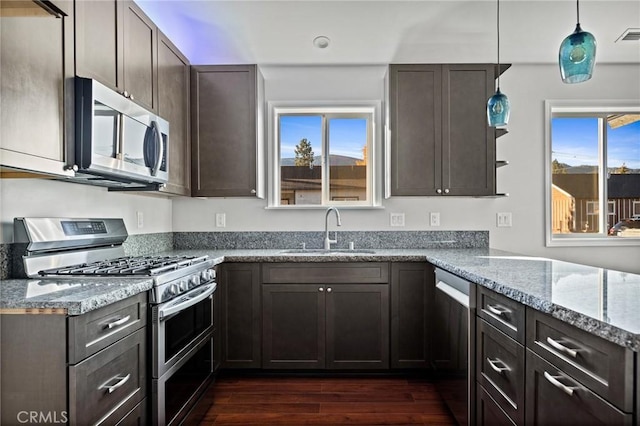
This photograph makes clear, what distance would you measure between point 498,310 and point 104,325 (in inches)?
59.8

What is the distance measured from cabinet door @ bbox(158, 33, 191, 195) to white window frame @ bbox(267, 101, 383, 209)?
709 millimetres

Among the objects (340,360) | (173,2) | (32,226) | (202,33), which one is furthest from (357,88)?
(32,226)

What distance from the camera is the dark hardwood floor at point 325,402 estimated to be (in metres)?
2.12

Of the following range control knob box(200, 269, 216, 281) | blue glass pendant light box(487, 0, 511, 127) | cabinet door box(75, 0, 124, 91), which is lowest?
range control knob box(200, 269, 216, 281)

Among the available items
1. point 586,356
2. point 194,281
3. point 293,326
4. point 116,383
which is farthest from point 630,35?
point 116,383

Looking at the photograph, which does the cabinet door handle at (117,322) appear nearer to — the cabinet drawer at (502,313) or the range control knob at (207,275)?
the range control knob at (207,275)

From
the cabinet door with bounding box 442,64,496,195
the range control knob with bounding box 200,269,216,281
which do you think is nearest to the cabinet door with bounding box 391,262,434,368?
the cabinet door with bounding box 442,64,496,195

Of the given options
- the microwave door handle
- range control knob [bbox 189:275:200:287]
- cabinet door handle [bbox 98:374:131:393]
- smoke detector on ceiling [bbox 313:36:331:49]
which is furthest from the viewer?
smoke detector on ceiling [bbox 313:36:331:49]

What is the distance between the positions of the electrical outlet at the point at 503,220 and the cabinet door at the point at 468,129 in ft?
1.34

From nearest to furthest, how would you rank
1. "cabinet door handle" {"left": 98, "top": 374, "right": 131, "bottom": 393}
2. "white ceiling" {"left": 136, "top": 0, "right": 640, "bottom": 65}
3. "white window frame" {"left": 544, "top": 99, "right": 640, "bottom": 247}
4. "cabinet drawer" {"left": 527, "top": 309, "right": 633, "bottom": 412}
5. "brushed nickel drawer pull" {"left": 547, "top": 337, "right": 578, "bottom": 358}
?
1. "cabinet drawer" {"left": 527, "top": 309, "right": 633, "bottom": 412}
2. "brushed nickel drawer pull" {"left": 547, "top": 337, "right": 578, "bottom": 358}
3. "cabinet door handle" {"left": 98, "top": 374, "right": 131, "bottom": 393}
4. "white ceiling" {"left": 136, "top": 0, "right": 640, "bottom": 65}
5. "white window frame" {"left": 544, "top": 99, "right": 640, "bottom": 247}

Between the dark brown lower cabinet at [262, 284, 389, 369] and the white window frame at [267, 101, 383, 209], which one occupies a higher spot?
the white window frame at [267, 101, 383, 209]

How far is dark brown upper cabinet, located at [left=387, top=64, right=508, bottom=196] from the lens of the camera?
2.85 meters

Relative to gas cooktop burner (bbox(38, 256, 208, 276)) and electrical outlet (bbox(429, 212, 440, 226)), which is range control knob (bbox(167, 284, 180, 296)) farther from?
electrical outlet (bbox(429, 212, 440, 226))

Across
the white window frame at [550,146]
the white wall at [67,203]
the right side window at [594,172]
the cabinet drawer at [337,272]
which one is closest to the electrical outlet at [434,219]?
A: the cabinet drawer at [337,272]
